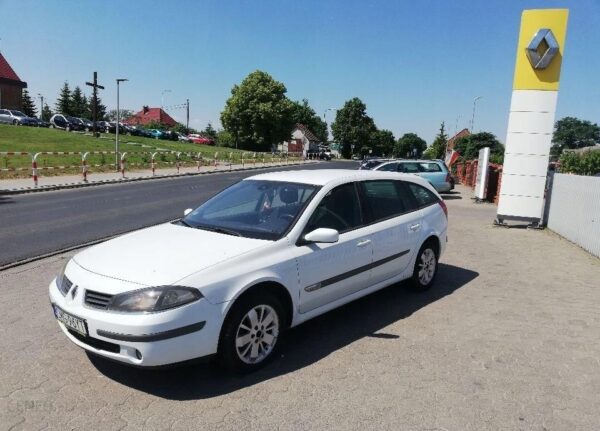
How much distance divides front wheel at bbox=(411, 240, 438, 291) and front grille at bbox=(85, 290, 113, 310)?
3621 millimetres

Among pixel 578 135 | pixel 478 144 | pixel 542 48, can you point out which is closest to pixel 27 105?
pixel 478 144

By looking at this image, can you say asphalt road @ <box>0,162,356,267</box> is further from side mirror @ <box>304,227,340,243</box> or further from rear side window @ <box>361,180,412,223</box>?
rear side window @ <box>361,180,412,223</box>

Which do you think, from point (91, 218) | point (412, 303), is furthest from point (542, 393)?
point (91, 218)

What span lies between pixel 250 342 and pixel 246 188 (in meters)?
1.85

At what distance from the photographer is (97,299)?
3365 millimetres

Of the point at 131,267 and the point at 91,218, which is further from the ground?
the point at 131,267

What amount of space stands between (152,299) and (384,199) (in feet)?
9.55

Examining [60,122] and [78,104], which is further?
[78,104]

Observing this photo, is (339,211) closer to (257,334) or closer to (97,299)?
(257,334)

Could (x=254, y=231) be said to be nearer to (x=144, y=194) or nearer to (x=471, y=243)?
(x=471, y=243)

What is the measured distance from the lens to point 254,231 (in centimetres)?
415

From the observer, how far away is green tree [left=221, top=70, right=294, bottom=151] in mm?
67688

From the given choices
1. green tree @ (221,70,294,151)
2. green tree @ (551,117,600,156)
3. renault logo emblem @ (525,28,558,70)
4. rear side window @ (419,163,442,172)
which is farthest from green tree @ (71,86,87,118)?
green tree @ (551,117,600,156)

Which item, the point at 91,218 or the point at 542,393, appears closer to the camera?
the point at 542,393
